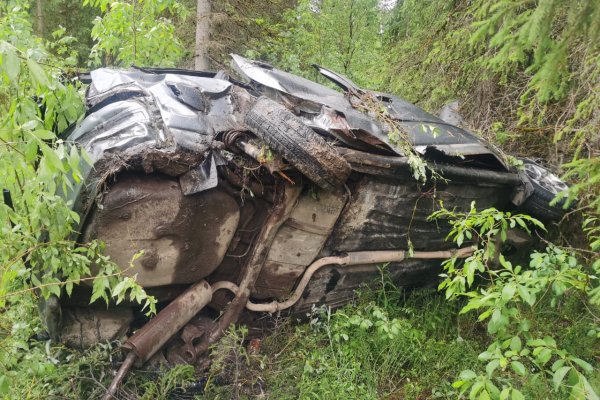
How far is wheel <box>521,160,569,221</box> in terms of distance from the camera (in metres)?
3.37

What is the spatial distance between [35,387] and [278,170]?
73.0 inches

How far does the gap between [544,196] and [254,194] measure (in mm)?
2249

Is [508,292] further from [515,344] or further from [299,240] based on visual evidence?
[299,240]

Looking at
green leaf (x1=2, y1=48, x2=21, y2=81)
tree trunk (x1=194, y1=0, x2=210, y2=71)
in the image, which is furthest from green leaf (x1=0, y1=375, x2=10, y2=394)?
tree trunk (x1=194, y1=0, x2=210, y2=71)

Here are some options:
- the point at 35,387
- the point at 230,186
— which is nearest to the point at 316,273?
the point at 230,186

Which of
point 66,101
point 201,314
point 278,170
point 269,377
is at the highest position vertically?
point 66,101

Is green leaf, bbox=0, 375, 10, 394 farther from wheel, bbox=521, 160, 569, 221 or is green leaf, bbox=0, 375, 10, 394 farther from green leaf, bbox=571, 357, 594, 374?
wheel, bbox=521, 160, 569, 221

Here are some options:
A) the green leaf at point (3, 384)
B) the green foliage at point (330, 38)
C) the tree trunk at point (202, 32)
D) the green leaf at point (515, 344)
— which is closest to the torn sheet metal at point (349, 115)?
the green leaf at point (515, 344)

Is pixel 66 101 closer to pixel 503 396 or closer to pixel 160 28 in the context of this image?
pixel 503 396

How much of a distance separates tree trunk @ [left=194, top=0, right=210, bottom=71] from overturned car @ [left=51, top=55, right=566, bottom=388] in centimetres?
426

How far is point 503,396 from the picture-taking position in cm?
162

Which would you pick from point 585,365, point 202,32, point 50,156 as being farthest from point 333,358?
point 202,32

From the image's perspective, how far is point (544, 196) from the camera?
3.38m

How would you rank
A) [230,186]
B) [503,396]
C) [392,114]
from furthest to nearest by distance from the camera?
[392,114] < [230,186] < [503,396]
